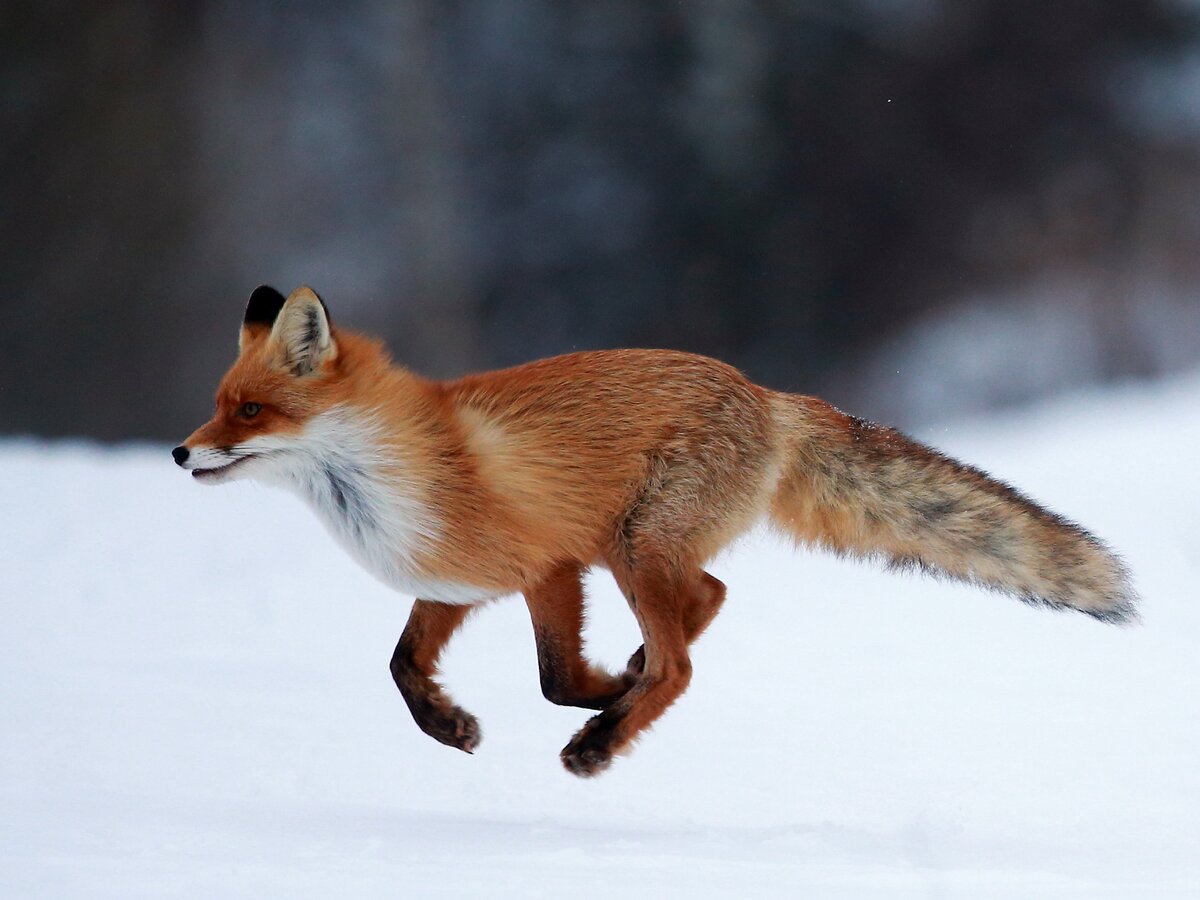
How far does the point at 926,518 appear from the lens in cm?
293

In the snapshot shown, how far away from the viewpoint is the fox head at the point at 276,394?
2473mm

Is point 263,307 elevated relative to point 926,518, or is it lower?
elevated

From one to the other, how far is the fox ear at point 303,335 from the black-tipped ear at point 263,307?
0.34 ft

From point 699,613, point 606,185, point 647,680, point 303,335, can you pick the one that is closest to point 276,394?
point 303,335

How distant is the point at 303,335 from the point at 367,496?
0.36m

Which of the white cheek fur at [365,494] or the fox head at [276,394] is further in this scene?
the white cheek fur at [365,494]

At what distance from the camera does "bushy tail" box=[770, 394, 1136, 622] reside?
2.81 metres

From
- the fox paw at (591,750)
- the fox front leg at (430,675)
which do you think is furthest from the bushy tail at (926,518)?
the fox front leg at (430,675)

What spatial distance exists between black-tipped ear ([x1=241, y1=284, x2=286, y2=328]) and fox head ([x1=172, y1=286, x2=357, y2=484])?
0.04 m

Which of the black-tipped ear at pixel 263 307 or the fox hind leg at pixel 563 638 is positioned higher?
the black-tipped ear at pixel 263 307

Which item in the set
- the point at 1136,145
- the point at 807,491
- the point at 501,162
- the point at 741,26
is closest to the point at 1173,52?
the point at 1136,145

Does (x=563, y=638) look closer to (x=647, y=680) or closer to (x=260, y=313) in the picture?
(x=647, y=680)

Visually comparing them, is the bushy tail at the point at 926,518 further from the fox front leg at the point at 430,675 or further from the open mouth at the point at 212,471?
the open mouth at the point at 212,471

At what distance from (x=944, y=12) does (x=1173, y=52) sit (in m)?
1.39
